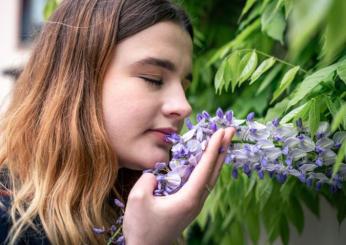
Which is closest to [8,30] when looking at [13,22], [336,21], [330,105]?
[13,22]

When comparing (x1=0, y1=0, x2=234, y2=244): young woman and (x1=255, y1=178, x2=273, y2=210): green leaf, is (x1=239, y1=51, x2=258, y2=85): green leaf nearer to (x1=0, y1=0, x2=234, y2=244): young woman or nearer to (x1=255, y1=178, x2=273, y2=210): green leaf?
(x1=0, y1=0, x2=234, y2=244): young woman

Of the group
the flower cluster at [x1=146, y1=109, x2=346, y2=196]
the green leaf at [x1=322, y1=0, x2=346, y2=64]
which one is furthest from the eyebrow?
the green leaf at [x1=322, y1=0, x2=346, y2=64]

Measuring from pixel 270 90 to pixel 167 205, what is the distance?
37.3 inches

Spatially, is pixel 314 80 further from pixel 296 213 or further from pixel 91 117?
pixel 296 213

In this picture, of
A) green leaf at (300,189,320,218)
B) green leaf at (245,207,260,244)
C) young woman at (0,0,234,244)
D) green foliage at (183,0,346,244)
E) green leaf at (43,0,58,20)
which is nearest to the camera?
green foliage at (183,0,346,244)

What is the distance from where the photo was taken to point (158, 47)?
134 centimetres

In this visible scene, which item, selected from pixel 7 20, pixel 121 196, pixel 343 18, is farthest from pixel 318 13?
pixel 7 20

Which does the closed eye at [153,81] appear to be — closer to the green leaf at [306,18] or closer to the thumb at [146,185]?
the thumb at [146,185]

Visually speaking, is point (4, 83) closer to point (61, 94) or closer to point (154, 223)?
point (61, 94)

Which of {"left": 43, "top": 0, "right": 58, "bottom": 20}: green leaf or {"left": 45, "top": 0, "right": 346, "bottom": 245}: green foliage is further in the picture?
{"left": 43, "top": 0, "right": 58, "bottom": 20}: green leaf

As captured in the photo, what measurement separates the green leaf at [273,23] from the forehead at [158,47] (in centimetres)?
31

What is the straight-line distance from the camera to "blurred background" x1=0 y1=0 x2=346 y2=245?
1128 millimetres

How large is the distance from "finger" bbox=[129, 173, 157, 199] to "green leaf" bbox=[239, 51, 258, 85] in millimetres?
394

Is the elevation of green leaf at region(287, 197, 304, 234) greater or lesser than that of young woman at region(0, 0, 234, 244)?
lesser
